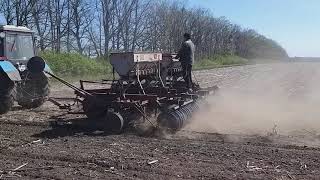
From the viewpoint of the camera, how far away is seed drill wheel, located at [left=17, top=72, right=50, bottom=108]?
43.6 ft

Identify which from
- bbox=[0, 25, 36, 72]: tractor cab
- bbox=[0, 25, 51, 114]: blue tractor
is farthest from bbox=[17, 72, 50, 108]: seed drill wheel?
bbox=[0, 25, 36, 72]: tractor cab

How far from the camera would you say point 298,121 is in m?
11.8

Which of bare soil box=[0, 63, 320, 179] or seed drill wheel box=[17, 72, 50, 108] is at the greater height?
seed drill wheel box=[17, 72, 50, 108]

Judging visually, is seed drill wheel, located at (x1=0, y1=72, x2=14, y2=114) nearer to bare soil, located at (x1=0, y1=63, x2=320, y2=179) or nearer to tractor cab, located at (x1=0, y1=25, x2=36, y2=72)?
tractor cab, located at (x1=0, y1=25, x2=36, y2=72)

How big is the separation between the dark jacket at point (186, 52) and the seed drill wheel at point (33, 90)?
141 inches

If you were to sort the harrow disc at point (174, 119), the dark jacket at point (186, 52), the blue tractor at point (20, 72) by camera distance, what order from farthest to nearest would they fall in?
the dark jacket at point (186, 52) → the blue tractor at point (20, 72) → the harrow disc at point (174, 119)

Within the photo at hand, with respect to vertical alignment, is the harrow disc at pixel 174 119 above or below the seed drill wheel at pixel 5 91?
below

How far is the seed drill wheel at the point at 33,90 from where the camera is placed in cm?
1330

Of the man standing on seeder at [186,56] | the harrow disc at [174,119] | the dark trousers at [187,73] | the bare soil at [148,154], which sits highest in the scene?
the man standing on seeder at [186,56]

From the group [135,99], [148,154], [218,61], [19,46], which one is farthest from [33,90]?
[218,61]

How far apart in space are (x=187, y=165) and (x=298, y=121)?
17.6 feet

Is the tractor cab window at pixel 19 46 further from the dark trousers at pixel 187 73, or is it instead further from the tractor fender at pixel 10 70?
the dark trousers at pixel 187 73

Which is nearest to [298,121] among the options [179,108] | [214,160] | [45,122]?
[179,108]

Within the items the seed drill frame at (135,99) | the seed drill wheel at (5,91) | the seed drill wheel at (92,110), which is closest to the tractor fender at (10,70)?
the seed drill wheel at (5,91)
